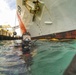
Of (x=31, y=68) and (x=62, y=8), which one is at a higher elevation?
(x=62, y=8)

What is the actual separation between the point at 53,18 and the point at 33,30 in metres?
3.57

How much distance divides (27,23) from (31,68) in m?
10.9

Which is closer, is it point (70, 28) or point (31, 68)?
point (31, 68)

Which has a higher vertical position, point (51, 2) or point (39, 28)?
point (51, 2)

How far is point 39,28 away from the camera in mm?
16812

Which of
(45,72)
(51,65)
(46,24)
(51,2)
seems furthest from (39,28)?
(45,72)

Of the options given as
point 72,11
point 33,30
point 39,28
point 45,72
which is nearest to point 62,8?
point 72,11

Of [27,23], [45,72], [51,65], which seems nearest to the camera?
[45,72]

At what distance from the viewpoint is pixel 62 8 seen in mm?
14711

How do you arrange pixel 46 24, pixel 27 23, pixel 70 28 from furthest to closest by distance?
pixel 27 23, pixel 46 24, pixel 70 28

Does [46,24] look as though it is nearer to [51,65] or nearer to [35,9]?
[35,9]

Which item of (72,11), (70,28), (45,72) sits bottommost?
(45,72)

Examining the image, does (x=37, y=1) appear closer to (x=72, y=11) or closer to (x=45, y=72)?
(x=72, y=11)

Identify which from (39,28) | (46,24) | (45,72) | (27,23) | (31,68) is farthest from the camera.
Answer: (27,23)
